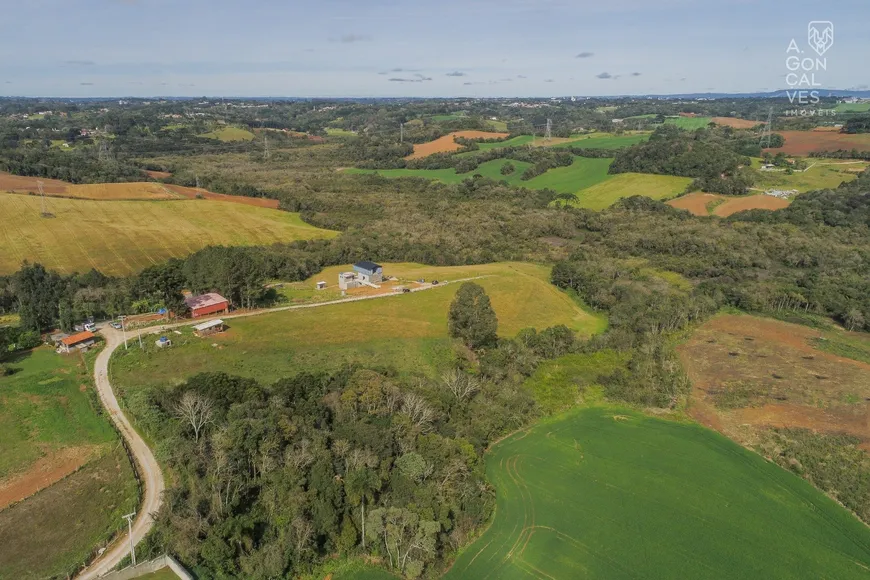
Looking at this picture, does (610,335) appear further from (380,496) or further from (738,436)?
(380,496)

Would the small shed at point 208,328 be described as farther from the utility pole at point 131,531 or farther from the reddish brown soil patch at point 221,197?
the reddish brown soil patch at point 221,197

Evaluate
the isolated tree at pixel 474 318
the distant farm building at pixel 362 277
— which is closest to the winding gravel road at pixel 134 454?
the distant farm building at pixel 362 277

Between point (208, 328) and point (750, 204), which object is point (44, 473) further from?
point (750, 204)

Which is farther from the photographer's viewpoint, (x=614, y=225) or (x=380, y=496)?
(x=614, y=225)

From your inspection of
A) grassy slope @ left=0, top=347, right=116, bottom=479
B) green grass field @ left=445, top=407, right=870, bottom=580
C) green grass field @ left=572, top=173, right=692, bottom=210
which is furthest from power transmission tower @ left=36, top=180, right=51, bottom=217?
green grass field @ left=572, top=173, right=692, bottom=210

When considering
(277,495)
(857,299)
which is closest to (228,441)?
(277,495)

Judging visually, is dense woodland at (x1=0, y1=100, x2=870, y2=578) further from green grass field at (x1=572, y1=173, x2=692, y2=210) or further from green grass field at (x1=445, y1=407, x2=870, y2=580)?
green grass field at (x1=572, y1=173, x2=692, y2=210)

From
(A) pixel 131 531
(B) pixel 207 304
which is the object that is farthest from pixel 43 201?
(A) pixel 131 531
